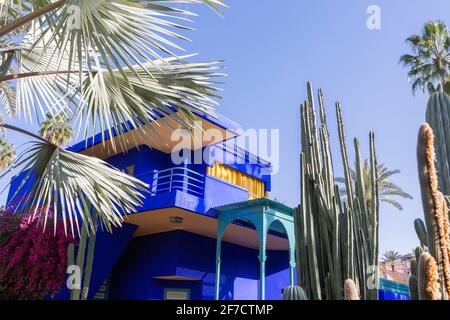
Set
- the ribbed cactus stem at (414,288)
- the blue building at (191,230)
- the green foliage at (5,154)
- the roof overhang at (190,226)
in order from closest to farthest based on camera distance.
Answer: the ribbed cactus stem at (414,288) < the blue building at (191,230) < the roof overhang at (190,226) < the green foliage at (5,154)

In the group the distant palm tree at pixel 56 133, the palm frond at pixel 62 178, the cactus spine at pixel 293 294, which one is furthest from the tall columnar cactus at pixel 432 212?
the distant palm tree at pixel 56 133

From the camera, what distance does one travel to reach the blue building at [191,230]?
38.9 ft

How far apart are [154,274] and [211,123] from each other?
526 cm

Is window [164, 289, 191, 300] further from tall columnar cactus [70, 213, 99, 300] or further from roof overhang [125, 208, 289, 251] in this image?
tall columnar cactus [70, 213, 99, 300]

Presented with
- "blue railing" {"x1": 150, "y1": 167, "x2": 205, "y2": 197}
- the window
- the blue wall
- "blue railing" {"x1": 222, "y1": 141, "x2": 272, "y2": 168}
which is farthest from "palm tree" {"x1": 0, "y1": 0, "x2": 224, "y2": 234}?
"blue railing" {"x1": 222, "y1": 141, "x2": 272, "y2": 168}

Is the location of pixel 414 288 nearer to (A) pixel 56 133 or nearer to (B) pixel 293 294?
(B) pixel 293 294

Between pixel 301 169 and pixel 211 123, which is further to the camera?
pixel 211 123

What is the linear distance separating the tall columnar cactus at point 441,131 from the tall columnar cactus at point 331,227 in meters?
1.03

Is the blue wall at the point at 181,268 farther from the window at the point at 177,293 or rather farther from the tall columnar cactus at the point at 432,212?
the tall columnar cactus at the point at 432,212
